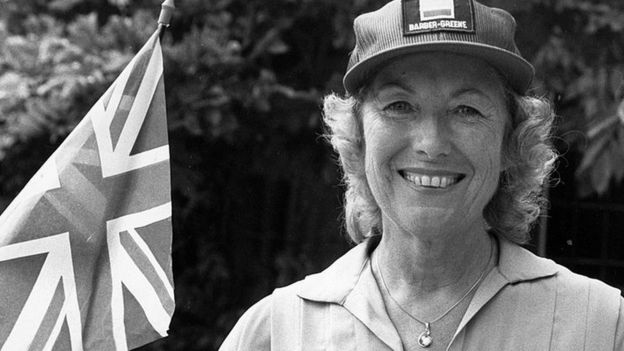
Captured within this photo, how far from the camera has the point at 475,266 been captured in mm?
2500

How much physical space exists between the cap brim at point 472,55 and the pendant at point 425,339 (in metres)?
0.55

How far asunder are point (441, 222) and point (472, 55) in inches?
13.6

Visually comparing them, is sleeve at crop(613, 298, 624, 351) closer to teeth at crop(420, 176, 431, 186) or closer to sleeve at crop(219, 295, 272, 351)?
teeth at crop(420, 176, 431, 186)

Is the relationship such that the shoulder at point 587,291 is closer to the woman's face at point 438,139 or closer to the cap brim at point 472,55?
the woman's face at point 438,139

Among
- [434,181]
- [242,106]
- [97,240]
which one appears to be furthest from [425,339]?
[242,106]

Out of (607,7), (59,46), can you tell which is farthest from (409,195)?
(59,46)

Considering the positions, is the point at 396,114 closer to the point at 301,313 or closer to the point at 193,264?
the point at 301,313

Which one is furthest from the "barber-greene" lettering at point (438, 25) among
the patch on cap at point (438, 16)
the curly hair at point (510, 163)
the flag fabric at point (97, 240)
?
the flag fabric at point (97, 240)

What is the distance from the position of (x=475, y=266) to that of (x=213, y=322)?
3406mm

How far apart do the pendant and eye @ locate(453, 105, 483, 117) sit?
44 cm

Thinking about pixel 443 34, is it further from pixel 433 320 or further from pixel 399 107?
pixel 433 320

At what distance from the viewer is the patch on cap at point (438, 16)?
93.7 inches

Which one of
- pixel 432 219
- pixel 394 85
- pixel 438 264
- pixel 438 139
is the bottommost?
pixel 438 264

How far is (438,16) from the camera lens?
2400 mm
